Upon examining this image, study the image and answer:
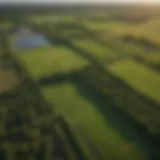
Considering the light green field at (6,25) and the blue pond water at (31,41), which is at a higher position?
the blue pond water at (31,41)

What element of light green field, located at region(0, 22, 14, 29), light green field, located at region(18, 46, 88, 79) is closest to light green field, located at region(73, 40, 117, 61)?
light green field, located at region(18, 46, 88, 79)

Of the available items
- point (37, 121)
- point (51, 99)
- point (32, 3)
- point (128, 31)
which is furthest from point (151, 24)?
point (37, 121)

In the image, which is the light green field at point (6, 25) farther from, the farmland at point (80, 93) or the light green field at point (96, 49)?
the light green field at point (96, 49)

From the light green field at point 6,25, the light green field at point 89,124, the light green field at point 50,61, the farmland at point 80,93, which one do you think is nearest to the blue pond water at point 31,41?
the farmland at point 80,93

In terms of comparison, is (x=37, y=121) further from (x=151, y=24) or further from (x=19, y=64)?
(x=151, y=24)

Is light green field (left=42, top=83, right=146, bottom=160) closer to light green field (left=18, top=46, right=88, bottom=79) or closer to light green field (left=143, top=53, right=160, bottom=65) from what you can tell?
light green field (left=18, top=46, right=88, bottom=79)

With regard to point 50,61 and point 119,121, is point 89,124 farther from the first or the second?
point 50,61

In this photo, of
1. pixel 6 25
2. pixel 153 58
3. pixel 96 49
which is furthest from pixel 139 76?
pixel 6 25
